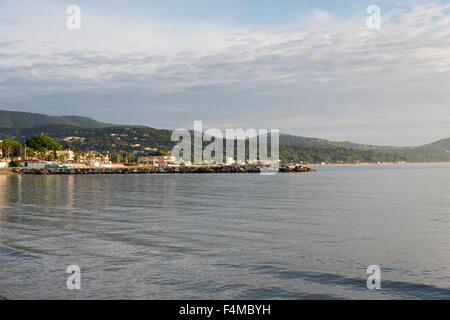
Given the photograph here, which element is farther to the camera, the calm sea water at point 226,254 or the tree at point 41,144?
the tree at point 41,144

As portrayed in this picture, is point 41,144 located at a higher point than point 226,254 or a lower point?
higher

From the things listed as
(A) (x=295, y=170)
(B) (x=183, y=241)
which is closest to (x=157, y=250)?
(B) (x=183, y=241)

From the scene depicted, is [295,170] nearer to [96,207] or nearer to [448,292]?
[96,207]

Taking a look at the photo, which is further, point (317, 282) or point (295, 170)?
point (295, 170)

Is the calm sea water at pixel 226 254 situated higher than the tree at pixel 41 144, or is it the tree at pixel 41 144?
the tree at pixel 41 144

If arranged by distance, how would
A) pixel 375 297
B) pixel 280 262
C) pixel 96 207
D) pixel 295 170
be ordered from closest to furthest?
pixel 375 297
pixel 280 262
pixel 96 207
pixel 295 170

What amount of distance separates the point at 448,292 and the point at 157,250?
8.56 m

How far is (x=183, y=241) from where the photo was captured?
1523cm

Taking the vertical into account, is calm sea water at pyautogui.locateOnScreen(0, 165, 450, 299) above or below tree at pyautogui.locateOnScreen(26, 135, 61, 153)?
below

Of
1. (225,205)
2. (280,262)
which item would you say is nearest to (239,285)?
(280,262)

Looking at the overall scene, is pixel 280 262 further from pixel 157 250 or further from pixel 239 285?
pixel 157 250

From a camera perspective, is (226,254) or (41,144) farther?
(41,144)

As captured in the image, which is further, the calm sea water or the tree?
the tree
